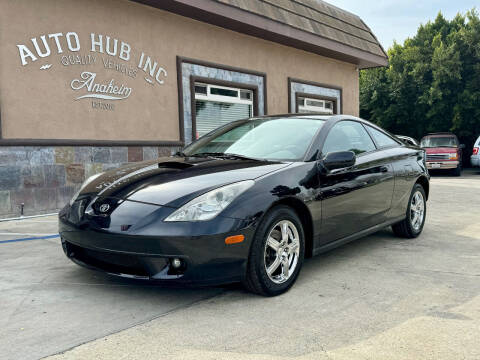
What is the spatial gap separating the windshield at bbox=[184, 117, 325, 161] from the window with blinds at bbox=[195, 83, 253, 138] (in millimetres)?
5310

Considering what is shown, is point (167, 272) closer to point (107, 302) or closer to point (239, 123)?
point (107, 302)

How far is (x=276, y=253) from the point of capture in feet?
11.3

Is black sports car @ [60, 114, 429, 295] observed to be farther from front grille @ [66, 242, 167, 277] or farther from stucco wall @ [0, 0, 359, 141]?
stucco wall @ [0, 0, 359, 141]

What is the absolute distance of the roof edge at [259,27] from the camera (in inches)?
356

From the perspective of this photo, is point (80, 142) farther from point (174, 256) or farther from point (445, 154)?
point (445, 154)

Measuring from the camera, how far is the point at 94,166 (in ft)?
26.4

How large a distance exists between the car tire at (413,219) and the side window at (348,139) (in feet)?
3.49

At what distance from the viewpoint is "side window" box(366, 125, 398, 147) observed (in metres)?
5.08

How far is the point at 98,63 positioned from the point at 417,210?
5.81 metres

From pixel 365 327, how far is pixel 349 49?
11.7m

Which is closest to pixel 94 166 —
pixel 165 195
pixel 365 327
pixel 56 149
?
pixel 56 149

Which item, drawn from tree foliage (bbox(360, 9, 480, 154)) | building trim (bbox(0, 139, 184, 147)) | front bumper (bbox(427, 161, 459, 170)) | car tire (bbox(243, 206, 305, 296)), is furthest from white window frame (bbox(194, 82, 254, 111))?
tree foliage (bbox(360, 9, 480, 154))

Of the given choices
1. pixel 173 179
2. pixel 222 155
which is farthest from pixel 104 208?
pixel 222 155

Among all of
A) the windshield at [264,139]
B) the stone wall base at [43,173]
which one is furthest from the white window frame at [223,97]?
the windshield at [264,139]
